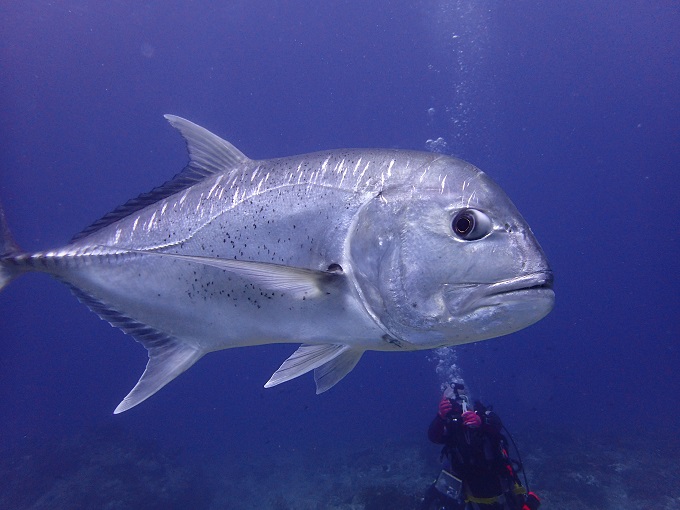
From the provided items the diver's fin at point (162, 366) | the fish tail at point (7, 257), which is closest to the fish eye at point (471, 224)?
the diver's fin at point (162, 366)

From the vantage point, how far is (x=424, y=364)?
4266 centimetres

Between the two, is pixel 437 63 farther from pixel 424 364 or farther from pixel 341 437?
pixel 341 437

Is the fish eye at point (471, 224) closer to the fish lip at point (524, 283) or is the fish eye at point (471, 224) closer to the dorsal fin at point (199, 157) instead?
the fish lip at point (524, 283)

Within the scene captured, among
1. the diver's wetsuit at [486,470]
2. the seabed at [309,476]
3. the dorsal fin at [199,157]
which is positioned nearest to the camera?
the dorsal fin at [199,157]

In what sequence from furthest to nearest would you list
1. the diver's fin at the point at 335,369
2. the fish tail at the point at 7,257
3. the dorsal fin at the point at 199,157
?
the fish tail at the point at 7,257 → the dorsal fin at the point at 199,157 → the diver's fin at the point at 335,369

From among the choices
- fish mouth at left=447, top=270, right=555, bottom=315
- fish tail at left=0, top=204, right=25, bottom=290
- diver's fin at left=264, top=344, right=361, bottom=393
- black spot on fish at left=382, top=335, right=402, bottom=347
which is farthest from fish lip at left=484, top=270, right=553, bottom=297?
fish tail at left=0, top=204, right=25, bottom=290

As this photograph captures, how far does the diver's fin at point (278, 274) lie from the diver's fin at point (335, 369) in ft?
1.59

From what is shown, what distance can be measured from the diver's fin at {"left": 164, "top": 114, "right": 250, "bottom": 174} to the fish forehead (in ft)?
0.29

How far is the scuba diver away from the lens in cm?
484

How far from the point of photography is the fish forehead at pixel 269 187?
1.79m

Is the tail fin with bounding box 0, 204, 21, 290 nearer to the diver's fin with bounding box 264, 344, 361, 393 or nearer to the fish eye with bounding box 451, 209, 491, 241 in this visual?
the diver's fin with bounding box 264, 344, 361, 393

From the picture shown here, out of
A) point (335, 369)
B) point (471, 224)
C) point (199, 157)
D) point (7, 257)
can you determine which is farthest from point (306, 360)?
point (7, 257)

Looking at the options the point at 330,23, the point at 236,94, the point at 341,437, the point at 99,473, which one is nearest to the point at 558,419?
the point at 341,437

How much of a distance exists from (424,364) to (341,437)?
82.4 feet
